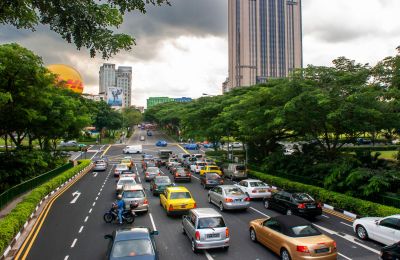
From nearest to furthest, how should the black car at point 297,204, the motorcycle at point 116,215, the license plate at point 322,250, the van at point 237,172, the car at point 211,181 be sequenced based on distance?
the license plate at point 322,250 < the motorcycle at point 116,215 < the black car at point 297,204 < the car at point 211,181 < the van at point 237,172

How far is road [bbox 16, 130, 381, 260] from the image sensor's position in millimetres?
12758

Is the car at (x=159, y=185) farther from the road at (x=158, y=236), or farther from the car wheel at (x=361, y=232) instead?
the car wheel at (x=361, y=232)

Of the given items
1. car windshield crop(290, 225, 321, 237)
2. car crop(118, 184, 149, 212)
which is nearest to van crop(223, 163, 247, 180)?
car crop(118, 184, 149, 212)

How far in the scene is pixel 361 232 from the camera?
576 inches

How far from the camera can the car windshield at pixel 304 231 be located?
1162 centimetres

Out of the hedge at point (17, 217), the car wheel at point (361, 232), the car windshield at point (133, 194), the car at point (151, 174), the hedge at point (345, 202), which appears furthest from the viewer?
the car at point (151, 174)

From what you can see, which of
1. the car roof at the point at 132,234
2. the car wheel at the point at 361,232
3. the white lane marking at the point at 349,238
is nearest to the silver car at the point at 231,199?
the white lane marking at the point at 349,238

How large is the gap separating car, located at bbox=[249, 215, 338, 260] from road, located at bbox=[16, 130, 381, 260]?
0.64 m

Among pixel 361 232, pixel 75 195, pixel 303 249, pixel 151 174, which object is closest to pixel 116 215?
pixel 303 249

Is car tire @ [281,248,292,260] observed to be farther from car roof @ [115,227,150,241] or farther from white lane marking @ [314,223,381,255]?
car roof @ [115,227,150,241]

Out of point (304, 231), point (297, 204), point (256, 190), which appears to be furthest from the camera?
point (256, 190)

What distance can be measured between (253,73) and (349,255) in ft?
541

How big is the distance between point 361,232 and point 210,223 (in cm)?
695

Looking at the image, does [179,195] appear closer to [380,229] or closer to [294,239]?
[294,239]
